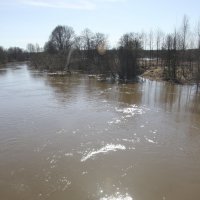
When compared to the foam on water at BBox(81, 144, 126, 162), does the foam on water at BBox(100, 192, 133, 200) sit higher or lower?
lower

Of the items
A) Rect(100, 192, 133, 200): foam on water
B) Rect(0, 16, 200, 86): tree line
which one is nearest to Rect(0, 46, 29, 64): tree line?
Rect(0, 16, 200, 86): tree line

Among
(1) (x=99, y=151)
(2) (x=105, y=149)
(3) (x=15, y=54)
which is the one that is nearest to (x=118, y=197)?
(1) (x=99, y=151)

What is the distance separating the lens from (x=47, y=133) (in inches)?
514

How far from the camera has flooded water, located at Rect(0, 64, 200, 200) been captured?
27.4ft

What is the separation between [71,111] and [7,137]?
543 centimetres

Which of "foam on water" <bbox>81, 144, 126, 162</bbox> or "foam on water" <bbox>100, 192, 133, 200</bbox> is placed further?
"foam on water" <bbox>81, 144, 126, 162</bbox>

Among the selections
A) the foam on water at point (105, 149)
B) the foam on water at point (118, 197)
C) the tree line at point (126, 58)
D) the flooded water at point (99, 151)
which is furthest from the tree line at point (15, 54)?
the foam on water at point (118, 197)

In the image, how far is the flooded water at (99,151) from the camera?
8.35 metres

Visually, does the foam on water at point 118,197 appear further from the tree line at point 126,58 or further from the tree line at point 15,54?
the tree line at point 15,54

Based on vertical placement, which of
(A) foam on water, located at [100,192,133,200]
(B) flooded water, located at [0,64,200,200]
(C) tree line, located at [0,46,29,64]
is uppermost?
(C) tree line, located at [0,46,29,64]

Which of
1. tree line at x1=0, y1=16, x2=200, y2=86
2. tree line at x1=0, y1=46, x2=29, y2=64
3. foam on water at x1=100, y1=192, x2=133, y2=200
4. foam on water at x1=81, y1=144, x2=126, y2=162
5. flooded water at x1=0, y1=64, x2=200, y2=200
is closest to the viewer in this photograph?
foam on water at x1=100, y1=192, x2=133, y2=200

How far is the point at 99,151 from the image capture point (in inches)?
433

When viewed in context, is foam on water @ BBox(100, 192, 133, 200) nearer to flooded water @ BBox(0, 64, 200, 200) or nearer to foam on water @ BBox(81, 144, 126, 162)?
flooded water @ BBox(0, 64, 200, 200)

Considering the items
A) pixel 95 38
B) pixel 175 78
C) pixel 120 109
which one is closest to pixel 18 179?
pixel 120 109
